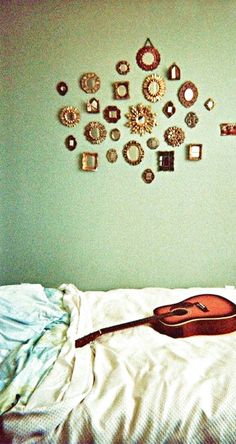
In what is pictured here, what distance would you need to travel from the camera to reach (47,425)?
96 centimetres

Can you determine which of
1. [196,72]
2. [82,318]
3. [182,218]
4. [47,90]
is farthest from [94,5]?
[82,318]

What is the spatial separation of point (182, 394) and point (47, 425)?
42 centimetres

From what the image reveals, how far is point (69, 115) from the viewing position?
77.9 inches

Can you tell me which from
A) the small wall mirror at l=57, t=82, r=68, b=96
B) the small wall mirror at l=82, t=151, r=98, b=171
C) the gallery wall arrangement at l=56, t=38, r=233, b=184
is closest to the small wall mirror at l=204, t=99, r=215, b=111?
the gallery wall arrangement at l=56, t=38, r=233, b=184

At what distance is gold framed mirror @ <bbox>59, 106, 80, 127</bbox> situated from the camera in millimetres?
1973

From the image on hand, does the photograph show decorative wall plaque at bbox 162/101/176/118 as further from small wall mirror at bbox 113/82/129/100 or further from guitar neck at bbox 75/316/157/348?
guitar neck at bbox 75/316/157/348

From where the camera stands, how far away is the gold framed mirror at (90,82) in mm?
1944

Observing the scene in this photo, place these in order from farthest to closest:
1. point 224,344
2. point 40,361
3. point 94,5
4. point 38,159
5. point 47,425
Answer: point 38,159 < point 94,5 < point 224,344 < point 40,361 < point 47,425

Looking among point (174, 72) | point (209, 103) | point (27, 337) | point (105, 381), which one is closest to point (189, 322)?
point (105, 381)

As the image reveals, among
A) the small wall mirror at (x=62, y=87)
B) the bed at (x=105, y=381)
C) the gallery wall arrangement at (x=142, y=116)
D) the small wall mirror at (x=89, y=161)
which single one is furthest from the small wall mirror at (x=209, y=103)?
the bed at (x=105, y=381)

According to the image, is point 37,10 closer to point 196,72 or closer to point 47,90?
point 47,90

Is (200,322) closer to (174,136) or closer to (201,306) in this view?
(201,306)

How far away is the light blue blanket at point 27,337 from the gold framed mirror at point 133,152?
2.97 feet

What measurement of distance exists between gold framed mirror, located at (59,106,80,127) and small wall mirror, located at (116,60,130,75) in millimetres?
345
